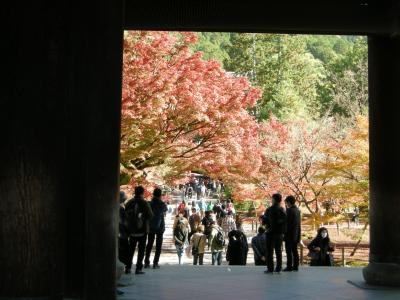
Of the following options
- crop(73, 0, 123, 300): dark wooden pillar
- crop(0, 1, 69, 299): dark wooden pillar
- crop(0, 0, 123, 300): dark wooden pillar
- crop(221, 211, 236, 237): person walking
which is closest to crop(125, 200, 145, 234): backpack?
crop(73, 0, 123, 300): dark wooden pillar

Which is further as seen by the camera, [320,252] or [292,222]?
[320,252]

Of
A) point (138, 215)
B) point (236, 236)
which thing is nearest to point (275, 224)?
point (236, 236)

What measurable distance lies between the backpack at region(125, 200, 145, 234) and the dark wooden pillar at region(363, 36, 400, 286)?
12.1ft

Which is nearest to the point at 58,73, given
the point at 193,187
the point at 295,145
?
the point at 295,145

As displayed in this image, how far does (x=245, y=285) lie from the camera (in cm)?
894

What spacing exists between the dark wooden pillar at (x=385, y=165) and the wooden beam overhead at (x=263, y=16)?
508mm

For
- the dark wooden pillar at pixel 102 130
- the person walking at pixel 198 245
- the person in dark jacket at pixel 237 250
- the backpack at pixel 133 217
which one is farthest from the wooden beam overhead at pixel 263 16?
the person walking at pixel 198 245

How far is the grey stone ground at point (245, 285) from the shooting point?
802cm

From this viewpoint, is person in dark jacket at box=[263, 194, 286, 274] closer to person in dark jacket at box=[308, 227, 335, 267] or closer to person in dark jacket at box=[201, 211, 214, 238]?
person in dark jacket at box=[308, 227, 335, 267]

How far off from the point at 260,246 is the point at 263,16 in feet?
17.8

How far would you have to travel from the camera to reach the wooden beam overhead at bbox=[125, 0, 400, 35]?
826 cm

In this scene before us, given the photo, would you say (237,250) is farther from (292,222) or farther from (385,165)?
(385,165)

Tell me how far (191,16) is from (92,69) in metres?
2.30

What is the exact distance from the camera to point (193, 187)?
40.5 meters
